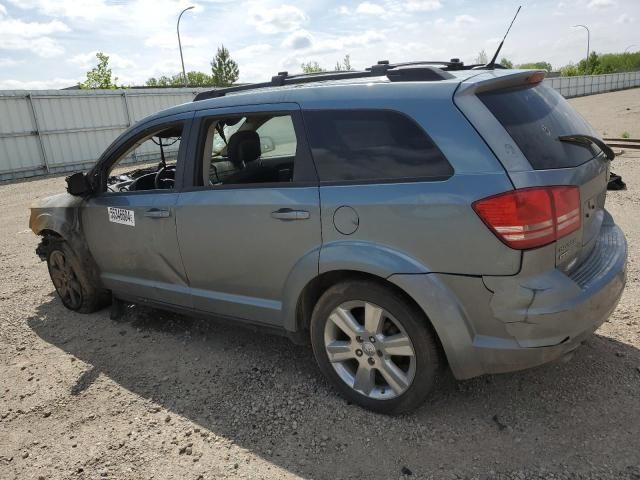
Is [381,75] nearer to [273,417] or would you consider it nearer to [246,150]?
[246,150]

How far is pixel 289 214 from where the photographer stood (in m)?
2.90

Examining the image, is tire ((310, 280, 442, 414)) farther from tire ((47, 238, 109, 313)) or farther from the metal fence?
the metal fence

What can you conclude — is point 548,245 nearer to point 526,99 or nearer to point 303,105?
point 526,99

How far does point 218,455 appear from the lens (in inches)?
106

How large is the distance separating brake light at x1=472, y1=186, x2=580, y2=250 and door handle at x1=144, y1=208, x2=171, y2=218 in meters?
2.11

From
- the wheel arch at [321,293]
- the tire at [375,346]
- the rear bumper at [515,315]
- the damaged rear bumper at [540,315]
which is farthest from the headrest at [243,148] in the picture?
the damaged rear bumper at [540,315]

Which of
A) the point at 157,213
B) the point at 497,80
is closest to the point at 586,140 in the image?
the point at 497,80

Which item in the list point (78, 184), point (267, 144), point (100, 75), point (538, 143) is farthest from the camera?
point (100, 75)

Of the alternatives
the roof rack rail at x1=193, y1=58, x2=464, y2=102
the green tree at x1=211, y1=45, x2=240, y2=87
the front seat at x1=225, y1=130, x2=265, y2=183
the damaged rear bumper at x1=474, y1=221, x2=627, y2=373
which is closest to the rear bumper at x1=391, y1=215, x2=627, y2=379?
the damaged rear bumper at x1=474, y1=221, x2=627, y2=373

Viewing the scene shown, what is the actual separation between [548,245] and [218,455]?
195 centimetres

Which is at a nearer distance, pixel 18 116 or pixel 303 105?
pixel 303 105

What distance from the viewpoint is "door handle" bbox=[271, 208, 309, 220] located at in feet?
9.31

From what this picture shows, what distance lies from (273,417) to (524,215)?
A: 1770 millimetres

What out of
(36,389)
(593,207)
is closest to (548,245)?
(593,207)
